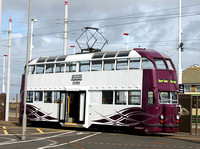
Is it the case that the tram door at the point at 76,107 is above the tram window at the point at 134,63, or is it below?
below

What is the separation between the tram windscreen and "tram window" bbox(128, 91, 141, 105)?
47.8 inches

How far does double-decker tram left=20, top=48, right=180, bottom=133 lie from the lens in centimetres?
Result: 2255

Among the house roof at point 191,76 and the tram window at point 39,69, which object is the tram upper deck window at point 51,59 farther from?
the house roof at point 191,76

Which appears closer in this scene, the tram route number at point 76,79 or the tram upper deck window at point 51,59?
the tram route number at point 76,79

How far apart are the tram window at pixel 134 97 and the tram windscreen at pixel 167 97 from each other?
121cm

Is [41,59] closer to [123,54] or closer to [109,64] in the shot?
[109,64]

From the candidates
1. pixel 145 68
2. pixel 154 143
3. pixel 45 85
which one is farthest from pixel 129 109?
pixel 45 85

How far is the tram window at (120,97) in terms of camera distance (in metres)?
23.7

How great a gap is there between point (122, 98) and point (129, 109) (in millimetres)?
894

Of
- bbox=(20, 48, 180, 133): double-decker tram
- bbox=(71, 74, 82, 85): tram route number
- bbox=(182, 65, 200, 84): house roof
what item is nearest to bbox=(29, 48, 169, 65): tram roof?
bbox=(20, 48, 180, 133): double-decker tram

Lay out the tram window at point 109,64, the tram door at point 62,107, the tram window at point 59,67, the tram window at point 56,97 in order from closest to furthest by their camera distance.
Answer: the tram window at point 109,64 → the tram door at point 62,107 → the tram window at point 56,97 → the tram window at point 59,67

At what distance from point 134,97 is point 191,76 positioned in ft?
169

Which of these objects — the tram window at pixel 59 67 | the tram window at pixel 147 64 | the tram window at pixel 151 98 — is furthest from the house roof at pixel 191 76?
the tram window at pixel 151 98

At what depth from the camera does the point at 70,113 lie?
87.4ft
